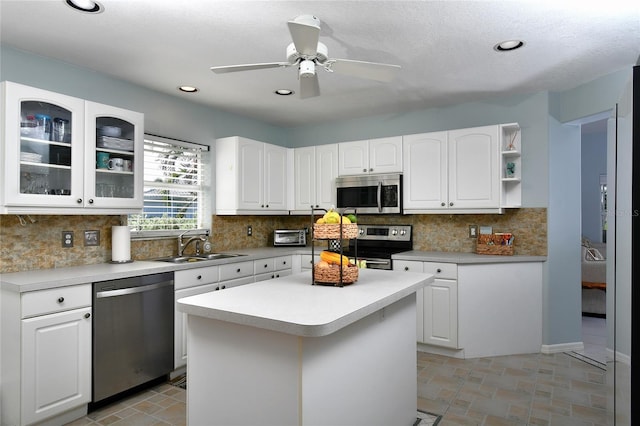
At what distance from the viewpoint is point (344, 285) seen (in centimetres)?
211

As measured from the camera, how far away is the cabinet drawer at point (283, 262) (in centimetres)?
429

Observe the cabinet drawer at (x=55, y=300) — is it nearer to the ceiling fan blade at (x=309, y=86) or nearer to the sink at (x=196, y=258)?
the sink at (x=196, y=258)

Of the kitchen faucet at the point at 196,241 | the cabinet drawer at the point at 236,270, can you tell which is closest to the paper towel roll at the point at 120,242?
the kitchen faucet at the point at 196,241

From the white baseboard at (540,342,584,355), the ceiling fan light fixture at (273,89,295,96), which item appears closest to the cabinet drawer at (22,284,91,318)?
the ceiling fan light fixture at (273,89,295,96)

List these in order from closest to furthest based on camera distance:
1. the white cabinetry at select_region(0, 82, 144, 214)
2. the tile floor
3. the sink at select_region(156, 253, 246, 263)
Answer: the white cabinetry at select_region(0, 82, 144, 214) → the tile floor → the sink at select_region(156, 253, 246, 263)

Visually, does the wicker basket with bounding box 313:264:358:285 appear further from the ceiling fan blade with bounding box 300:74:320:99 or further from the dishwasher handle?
the dishwasher handle

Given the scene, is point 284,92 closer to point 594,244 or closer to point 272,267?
point 272,267

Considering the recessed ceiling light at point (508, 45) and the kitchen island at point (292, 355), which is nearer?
the kitchen island at point (292, 355)

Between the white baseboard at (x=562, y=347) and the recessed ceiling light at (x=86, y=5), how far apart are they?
170 inches

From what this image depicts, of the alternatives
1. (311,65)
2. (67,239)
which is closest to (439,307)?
(311,65)

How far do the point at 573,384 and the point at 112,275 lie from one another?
137 inches

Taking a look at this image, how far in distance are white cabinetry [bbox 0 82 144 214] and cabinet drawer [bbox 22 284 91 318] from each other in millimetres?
547

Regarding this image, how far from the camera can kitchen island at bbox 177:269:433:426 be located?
60.5 inches

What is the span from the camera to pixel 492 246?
3848 mm
